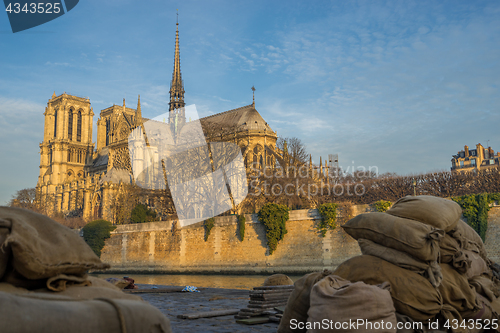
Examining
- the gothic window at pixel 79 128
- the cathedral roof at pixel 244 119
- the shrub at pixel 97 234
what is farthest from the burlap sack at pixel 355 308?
the gothic window at pixel 79 128

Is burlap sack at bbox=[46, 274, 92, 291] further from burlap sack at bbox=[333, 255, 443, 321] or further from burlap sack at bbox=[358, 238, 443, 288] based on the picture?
burlap sack at bbox=[358, 238, 443, 288]

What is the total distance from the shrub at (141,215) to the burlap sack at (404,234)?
32.6m

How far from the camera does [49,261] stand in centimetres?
236

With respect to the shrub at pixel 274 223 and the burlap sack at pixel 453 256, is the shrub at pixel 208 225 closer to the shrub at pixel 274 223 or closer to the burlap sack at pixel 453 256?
the shrub at pixel 274 223

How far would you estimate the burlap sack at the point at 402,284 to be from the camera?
371 centimetres

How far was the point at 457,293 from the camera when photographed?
13.3ft

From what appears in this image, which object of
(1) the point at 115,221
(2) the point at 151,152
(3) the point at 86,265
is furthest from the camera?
(2) the point at 151,152

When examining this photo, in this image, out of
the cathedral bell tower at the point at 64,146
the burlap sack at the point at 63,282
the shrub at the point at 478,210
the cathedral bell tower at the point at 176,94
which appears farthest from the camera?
the cathedral bell tower at the point at 64,146

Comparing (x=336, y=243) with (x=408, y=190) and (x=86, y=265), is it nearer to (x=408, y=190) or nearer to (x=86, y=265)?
(x=408, y=190)

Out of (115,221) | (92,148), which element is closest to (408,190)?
(115,221)

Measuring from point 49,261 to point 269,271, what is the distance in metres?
22.6

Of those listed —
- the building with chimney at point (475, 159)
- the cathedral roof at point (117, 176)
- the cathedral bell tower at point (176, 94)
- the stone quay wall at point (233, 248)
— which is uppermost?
the cathedral bell tower at point (176, 94)

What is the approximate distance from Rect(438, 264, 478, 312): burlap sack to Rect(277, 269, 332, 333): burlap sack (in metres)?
1.11

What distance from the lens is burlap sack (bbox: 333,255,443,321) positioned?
3.71m
